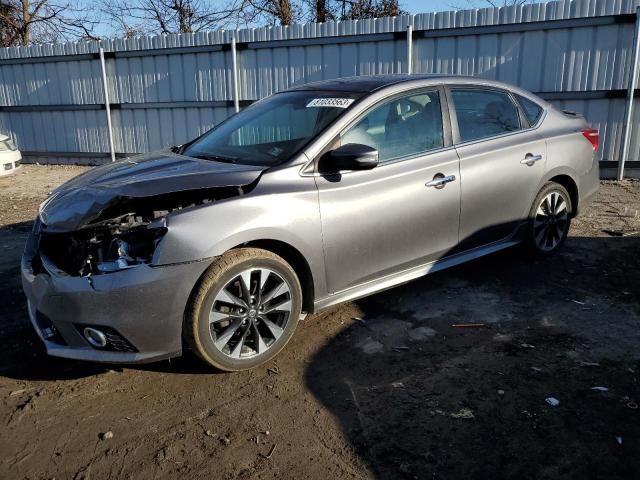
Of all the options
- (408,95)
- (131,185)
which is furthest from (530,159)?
(131,185)

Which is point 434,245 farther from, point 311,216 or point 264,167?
point 264,167

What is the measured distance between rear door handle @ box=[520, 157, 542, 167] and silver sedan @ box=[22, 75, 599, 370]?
0.02m

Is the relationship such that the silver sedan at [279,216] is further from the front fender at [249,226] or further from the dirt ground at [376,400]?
the dirt ground at [376,400]

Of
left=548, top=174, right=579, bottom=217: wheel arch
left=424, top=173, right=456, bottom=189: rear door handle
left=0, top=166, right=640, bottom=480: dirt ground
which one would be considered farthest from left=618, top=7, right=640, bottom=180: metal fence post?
left=424, top=173, right=456, bottom=189: rear door handle

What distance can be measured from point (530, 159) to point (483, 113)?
0.56 meters

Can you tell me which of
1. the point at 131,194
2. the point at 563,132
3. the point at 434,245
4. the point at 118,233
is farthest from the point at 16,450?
the point at 563,132

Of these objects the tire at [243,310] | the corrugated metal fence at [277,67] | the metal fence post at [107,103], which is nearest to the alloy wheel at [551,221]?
the tire at [243,310]

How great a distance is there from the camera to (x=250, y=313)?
11.2 ft

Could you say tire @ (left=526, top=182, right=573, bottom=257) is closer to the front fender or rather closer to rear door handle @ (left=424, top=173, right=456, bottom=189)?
rear door handle @ (left=424, top=173, right=456, bottom=189)

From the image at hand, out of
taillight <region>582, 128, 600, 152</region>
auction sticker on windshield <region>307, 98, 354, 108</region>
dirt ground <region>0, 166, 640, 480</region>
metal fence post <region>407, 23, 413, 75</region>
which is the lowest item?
dirt ground <region>0, 166, 640, 480</region>

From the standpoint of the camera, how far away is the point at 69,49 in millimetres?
11992

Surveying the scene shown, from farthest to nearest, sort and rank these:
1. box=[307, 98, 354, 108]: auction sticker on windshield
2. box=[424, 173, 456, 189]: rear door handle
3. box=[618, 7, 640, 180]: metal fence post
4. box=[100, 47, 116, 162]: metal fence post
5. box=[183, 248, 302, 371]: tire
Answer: box=[100, 47, 116, 162]: metal fence post → box=[618, 7, 640, 180]: metal fence post → box=[424, 173, 456, 189]: rear door handle → box=[307, 98, 354, 108]: auction sticker on windshield → box=[183, 248, 302, 371]: tire

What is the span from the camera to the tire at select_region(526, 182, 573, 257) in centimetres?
500

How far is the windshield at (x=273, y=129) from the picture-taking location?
3869mm
